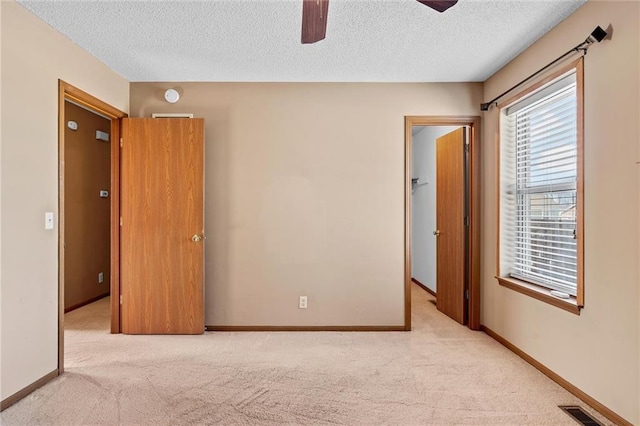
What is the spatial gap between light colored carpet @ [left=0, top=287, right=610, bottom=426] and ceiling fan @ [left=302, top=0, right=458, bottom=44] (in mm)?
2140

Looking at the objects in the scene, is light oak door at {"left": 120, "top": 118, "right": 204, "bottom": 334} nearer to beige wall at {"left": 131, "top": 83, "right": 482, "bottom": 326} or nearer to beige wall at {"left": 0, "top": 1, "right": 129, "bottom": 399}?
beige wall at {"left": 131, "top": 83, "right": 482, "bottom": 326}

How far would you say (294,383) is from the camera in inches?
90.4

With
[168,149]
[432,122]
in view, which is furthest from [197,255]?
[432,122]

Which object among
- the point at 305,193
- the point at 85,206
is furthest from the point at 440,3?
the point at 85,206

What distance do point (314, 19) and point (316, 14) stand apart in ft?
0.11

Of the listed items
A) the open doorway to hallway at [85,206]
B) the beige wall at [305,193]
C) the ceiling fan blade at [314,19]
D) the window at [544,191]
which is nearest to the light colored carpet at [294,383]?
the beige wall at [305,193]

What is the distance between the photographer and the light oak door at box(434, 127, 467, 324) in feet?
11.4

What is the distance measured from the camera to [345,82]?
10.9 feet

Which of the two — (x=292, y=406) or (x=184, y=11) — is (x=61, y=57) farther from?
(x=292, y=406)

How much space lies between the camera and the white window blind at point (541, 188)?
7.64 feet

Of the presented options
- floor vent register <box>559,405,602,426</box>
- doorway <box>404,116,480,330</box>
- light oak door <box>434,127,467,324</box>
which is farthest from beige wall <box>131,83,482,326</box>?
floor vent register <box>559,405,602,426</box>

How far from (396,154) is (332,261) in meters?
1.22

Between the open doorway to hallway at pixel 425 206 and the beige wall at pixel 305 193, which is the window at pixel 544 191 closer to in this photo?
the beige wall at pixel 305 193

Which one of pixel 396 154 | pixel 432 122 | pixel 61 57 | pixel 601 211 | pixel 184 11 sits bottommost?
pixel 601 211
